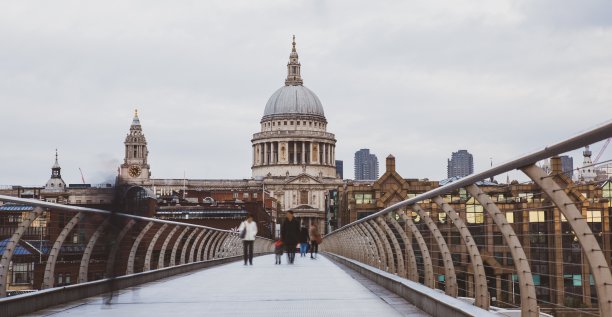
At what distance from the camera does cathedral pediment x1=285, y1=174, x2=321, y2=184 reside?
191250mm

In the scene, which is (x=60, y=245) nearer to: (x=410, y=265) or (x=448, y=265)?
(x=448, y=265)

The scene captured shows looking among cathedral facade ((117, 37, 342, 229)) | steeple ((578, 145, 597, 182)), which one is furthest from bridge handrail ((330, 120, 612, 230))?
cathedral facade ((117, 37, 342, 229))

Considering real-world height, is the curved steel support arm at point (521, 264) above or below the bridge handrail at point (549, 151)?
below

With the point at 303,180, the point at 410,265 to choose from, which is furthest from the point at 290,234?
the point at 303,180

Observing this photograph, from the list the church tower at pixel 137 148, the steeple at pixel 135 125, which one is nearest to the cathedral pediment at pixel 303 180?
the church tower at pixel 137 148

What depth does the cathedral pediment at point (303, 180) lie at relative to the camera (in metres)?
191

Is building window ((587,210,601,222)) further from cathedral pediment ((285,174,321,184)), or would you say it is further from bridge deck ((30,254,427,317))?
cathedral pediment ((285,174,321,184))

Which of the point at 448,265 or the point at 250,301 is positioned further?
the point at 250,301

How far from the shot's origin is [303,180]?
632 ft

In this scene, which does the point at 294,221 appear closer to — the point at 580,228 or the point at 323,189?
the point at 580,228

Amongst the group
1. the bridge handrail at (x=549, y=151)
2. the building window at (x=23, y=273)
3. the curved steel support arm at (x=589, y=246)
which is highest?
the bridge handrail at (x=549, y=151)

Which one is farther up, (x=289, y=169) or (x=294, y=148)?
(x=294, y=148)

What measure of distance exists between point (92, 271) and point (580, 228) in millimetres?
7960

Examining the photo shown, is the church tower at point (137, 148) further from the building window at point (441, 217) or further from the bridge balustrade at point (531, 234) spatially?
the bridge balustrade at point (531, 234)
